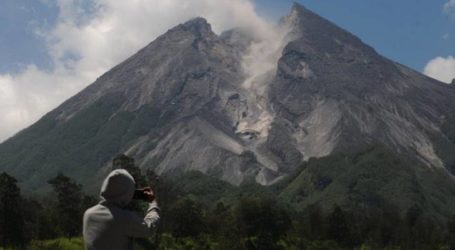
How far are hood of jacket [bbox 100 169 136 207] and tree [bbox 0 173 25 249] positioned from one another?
222 ft

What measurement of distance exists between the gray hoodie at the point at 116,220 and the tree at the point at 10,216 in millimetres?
67599

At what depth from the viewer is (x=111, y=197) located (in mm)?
6867

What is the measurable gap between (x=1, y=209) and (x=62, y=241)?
658 centimetres

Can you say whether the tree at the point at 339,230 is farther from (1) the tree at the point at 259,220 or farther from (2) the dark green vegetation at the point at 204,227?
(1) the tree at the point at 259,220

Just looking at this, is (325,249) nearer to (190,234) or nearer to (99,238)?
(190,234)

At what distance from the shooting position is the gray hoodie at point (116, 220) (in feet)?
22.0

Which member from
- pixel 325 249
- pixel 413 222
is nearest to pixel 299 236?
pixel 325 249

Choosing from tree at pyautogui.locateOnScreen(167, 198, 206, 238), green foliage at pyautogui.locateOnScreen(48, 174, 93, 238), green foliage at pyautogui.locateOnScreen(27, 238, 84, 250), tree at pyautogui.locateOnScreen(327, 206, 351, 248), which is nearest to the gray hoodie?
green foliage at pyautogui.locateOnScreen(27, 238, 84, 250)

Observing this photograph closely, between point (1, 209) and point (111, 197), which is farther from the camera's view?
point (1, 209)

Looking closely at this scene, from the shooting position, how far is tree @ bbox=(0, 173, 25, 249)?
234ft

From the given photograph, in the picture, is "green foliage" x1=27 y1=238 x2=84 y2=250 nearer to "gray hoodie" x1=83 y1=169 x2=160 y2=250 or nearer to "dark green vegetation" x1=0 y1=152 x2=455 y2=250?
"dark green vegetation" x1=0 y1=152 x2=455 y2=250

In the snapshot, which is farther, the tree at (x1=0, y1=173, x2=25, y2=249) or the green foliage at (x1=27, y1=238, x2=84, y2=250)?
the tree at (x1=0, y1=173, x2=25, y2=249)

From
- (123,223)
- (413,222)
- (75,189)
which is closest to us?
(123,223)

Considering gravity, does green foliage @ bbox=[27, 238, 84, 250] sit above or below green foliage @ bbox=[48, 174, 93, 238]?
below
